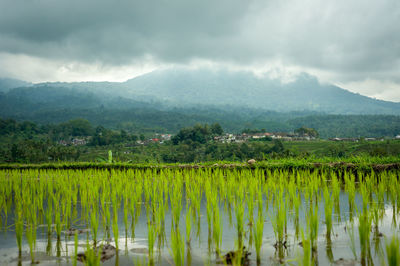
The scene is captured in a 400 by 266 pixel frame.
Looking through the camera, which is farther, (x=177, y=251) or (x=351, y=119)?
(x=351, y=119)

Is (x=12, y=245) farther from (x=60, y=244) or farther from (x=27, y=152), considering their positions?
(x=27, y=152)

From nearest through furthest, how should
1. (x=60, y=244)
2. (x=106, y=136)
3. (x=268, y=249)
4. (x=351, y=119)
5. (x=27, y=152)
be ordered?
(x=268, y=249)
(x=60, y=244)
(x=27, y=152)
(x=106, y=136)
(x=351, y=119)

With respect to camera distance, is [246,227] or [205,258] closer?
[205,258]

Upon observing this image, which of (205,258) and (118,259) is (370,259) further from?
(118,259)

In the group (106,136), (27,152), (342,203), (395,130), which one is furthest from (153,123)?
(342,203)

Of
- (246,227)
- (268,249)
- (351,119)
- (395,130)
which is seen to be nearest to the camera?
(268,249)

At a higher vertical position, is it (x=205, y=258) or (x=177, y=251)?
(x=177, y=251)

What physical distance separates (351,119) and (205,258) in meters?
137

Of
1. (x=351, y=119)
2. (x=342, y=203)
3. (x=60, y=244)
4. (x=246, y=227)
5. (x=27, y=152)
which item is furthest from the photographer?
(x=351, y=119)

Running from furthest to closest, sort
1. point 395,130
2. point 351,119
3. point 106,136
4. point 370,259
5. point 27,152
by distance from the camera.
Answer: point 351,119 → point 395,130 → point 106,136 → point 27,152 → point 370,259

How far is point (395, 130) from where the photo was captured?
93.3 metres

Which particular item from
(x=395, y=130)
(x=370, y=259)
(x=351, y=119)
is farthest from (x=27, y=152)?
(x=351, y=119)

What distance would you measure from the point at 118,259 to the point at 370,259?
7.24ft

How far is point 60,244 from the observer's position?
3.25 metres
